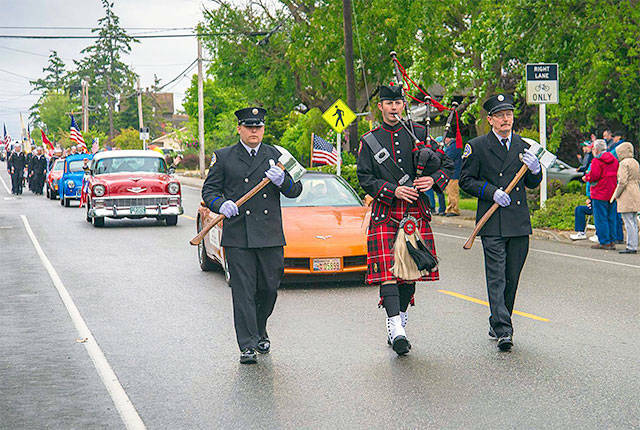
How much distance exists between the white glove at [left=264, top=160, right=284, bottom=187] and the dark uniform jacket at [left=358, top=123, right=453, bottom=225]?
2.22 feet

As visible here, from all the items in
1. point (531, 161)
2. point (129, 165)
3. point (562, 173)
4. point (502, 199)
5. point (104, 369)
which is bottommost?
point (104, 369)

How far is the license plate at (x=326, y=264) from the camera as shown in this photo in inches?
425

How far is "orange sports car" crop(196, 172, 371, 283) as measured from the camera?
426 inches

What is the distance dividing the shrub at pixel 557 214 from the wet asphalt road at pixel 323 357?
5.78 meters

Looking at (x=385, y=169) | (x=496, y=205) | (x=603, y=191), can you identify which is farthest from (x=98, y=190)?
(x=496, y=205)

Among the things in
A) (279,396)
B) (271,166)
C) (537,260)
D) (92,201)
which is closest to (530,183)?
(271,166)

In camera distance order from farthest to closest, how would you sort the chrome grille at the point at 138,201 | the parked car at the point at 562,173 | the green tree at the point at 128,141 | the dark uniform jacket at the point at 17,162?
the green tree at the point at 128,141
the dark uniform jacket at the point at 17,162
the parked car at the point at 562,173
the chrome grille at the point at 138,201

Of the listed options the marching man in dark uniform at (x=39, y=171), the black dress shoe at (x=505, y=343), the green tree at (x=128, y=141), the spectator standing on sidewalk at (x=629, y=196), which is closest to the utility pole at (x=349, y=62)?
the spectator standing on sidewalk at (x=629, y=196)

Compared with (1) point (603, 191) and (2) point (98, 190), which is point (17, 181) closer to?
(2) point (98, 190)

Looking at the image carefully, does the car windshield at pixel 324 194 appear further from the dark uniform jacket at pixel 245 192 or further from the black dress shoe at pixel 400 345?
the black dress shoe at pixel 400 345

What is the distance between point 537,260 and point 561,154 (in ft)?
72.9

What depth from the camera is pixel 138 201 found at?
20328 millimetres

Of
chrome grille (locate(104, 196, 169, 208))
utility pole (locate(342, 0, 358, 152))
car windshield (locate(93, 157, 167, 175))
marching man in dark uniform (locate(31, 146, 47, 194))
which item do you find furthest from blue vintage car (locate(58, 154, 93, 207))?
chrome grille (locate(104, 196, 169, 208))

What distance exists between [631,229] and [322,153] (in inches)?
499
